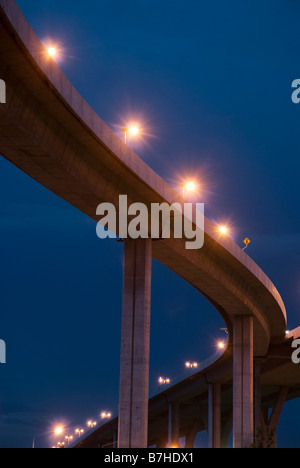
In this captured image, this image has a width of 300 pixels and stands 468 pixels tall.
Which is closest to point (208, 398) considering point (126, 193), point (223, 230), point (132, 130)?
point (223, 230)

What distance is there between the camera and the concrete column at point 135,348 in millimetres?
40812

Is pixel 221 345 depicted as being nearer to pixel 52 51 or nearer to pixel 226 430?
pixel 226 430

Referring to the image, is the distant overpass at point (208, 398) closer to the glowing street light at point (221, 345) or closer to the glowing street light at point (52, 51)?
the glowing street light at point (221, 345)

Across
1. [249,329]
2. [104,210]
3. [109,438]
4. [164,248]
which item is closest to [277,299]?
[249,329]

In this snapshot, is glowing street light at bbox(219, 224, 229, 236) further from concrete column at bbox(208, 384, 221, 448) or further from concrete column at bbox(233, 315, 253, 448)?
concrete column at bbox(208, 384, 221, 448)

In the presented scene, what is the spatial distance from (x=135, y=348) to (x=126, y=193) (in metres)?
8.61

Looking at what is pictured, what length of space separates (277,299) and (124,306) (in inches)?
947

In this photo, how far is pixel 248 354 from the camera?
66000 millimetres

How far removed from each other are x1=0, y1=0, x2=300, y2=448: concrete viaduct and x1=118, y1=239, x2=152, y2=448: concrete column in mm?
52

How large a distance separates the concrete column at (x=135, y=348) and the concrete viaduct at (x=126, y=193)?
52 mm

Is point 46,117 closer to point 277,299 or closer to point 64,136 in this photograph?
point 64,136

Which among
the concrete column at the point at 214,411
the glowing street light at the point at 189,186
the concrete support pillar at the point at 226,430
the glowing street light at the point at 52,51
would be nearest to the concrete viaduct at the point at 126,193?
the glowing street light at the point at 52,51
